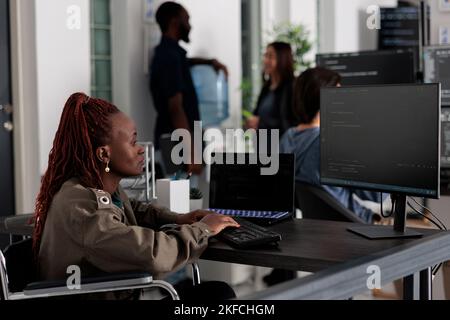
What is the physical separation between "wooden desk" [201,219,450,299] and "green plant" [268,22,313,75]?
12.9 feet

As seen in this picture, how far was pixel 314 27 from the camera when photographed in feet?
23.1

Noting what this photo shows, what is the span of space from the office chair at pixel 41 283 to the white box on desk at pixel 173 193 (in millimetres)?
681

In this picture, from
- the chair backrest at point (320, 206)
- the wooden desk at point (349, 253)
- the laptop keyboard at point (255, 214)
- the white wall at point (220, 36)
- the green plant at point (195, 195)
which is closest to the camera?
the wooden desk at point (349, 253)

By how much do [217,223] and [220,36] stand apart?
3.32 meters

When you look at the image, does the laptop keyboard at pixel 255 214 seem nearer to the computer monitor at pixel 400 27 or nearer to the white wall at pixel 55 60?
the white wall at pixel 55 60

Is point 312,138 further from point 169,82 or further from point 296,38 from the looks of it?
point 296,38

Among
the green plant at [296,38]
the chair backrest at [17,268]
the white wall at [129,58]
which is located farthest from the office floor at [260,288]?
the chair backrest at [17,268]

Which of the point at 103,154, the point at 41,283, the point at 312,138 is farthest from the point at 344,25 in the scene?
the point at 41,283

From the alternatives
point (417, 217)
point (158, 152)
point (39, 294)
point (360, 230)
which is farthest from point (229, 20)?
point (39, 294)

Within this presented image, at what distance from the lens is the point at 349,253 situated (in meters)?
1.97

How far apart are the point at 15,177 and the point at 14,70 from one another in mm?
550

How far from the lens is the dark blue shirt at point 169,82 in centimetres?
449

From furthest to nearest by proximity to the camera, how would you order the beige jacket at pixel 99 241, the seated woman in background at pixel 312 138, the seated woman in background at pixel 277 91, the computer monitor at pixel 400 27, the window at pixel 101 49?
the computer monitor at pixel 400 27 → the seated woman in background at pixel 277 91 → the window at pixel 101 49 → the seated woman in background at pixel 312 138 → the beige jacket at pixel 99 241

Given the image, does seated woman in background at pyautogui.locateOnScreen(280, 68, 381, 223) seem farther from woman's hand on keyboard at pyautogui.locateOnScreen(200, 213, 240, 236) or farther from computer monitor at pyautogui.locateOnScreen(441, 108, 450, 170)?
woman's hand on keyboard at pyautogui.locateOnScreen(200, 213, 240, 236)
